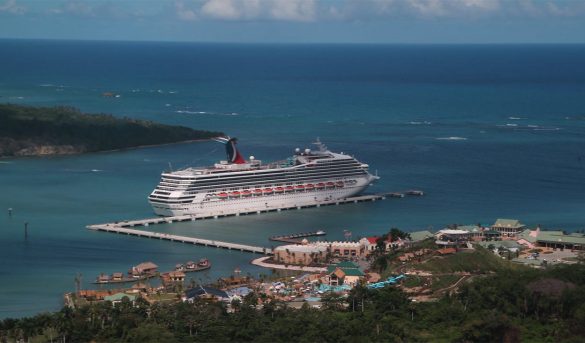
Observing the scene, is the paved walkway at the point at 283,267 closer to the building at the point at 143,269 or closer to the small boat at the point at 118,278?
the building at the point at 143,269

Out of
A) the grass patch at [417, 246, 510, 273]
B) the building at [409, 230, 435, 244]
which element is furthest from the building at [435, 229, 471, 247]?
Answer: the grass patch at [417, 246, 510, 273]

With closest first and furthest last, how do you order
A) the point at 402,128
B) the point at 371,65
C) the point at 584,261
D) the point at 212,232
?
the point at 584,261, the point at 212,232, the point at 402,128, the point at 371,65

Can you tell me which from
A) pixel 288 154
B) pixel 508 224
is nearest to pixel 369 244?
pixel 508 224

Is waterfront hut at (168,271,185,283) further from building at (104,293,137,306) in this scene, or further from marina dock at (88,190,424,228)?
marina dock at (88,190,424,228)

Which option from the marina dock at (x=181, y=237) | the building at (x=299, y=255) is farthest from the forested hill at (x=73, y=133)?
the building at (x=299, y=255)

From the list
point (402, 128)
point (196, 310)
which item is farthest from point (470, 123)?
point (196, 310)

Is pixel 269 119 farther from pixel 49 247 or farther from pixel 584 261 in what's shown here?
pixel 584 261
